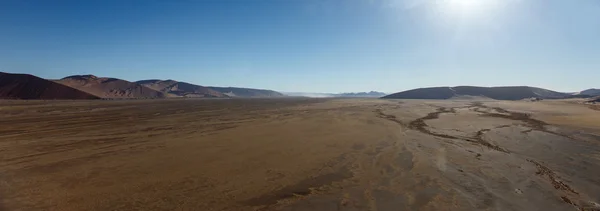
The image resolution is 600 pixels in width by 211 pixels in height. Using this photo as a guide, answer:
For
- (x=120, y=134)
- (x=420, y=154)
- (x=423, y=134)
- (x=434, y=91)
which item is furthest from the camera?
(x=434, y=91)

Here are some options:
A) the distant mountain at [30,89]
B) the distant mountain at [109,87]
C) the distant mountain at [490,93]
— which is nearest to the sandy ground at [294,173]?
the distant mountain at [30,89]

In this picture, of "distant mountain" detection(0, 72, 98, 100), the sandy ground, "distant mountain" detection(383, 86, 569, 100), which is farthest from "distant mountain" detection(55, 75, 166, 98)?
the sandy ground

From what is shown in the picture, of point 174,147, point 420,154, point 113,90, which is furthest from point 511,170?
point 113,90

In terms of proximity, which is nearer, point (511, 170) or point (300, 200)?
point (300, 200)

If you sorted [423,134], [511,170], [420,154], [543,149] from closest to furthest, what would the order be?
[511,170]
[420,154]
[543,149]
[423,134]

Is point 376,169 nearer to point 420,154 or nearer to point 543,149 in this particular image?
point 420,154
